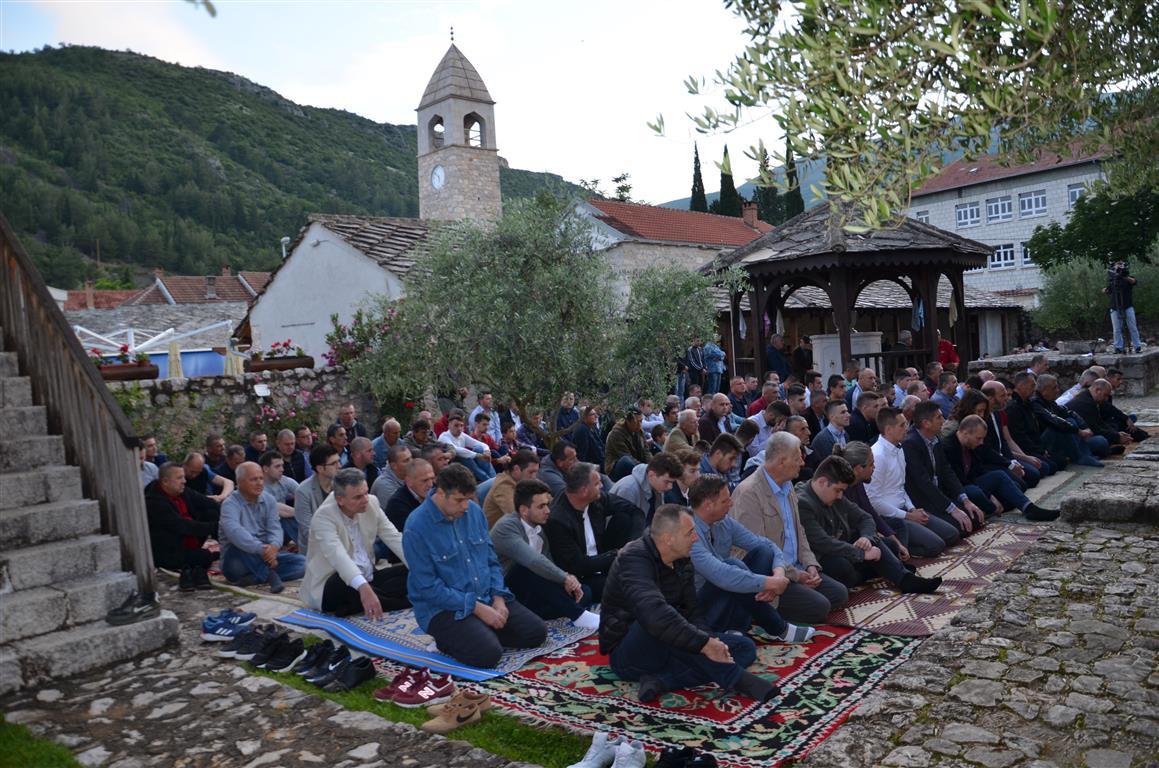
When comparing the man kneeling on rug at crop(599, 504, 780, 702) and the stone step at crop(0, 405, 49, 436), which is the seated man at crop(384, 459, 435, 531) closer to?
the stone step at crop(0, 405, 49, 436)

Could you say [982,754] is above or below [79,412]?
below

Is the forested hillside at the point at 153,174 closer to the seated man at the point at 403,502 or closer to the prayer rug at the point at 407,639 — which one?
the seated man at the point at 403,502

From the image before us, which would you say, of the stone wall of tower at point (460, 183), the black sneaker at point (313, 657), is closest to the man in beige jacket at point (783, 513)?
the black sneaker at point (313, 657)

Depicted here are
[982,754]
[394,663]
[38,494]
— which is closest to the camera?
[982,754]

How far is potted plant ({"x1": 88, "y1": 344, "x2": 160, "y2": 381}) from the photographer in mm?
11830

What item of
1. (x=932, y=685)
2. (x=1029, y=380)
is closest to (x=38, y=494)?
(x=932, y=685)

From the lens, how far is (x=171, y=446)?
471 inches

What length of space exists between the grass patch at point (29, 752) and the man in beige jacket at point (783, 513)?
4.18m

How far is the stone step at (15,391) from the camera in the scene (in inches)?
Result: 263

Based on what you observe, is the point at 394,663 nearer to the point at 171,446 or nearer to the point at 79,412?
the point at 79,412

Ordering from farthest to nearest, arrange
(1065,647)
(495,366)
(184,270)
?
(184,270) → (495,366) → (1065,647)

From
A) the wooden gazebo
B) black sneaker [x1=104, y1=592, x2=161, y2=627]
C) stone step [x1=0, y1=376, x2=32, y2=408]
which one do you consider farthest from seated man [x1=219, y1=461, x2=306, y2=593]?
the wooden gazebo

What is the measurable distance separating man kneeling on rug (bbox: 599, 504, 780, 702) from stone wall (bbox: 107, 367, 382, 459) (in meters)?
8.80

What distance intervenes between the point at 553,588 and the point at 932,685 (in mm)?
2682
